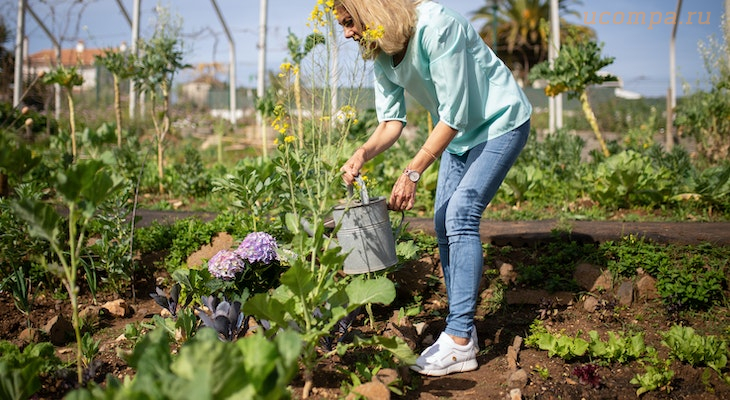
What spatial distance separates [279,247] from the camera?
2527mm

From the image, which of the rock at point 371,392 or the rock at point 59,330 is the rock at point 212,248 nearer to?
the rock at point 59,330

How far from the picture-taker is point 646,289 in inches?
113

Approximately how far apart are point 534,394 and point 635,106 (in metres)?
16.0

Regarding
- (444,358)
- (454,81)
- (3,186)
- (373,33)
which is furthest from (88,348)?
(3,186)

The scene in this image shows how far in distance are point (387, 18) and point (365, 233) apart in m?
0.78

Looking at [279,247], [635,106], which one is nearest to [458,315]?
[279,247]

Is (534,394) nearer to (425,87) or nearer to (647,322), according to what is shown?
(647,322)

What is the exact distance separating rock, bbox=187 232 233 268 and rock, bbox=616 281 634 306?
2076mm

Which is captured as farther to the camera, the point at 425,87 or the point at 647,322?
the point at 647,322

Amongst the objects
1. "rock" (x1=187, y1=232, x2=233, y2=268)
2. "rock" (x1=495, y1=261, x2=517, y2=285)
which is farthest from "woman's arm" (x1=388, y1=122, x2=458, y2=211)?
"rock" (x1=187, y1=232, x2=233, y2=268)

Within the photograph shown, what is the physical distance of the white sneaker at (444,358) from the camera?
2150 mm

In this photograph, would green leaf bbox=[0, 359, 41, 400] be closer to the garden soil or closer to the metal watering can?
the garden soil

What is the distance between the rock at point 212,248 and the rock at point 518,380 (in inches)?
71.9

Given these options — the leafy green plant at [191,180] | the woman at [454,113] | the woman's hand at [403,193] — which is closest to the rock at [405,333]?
the woman at [454,113]
